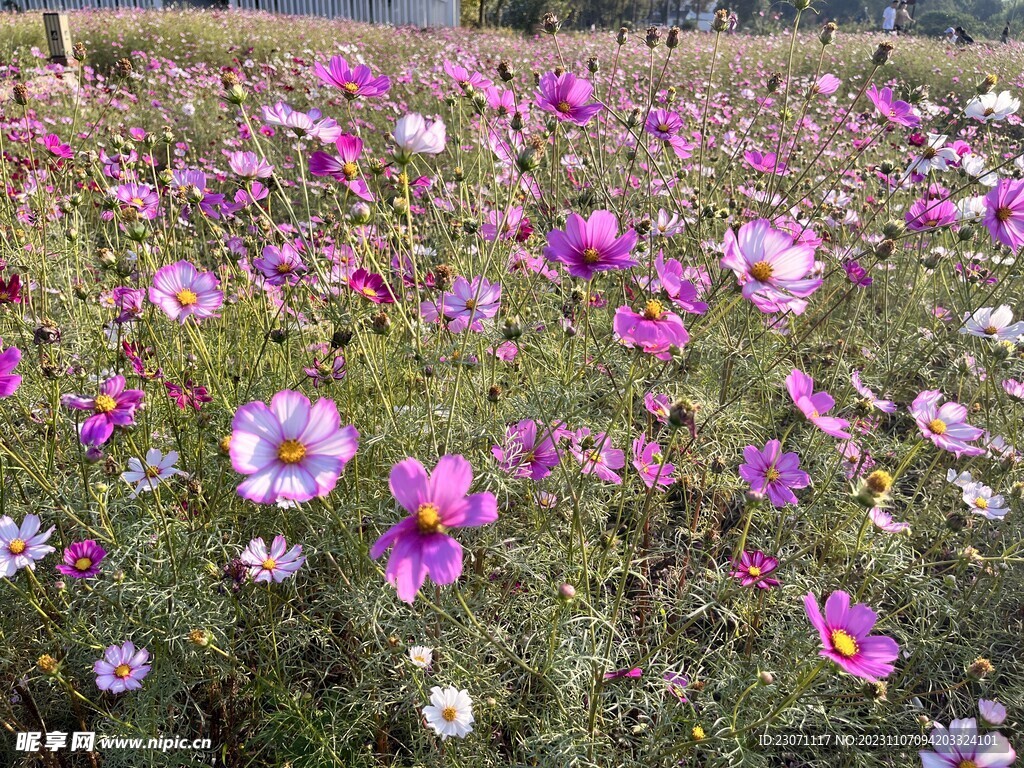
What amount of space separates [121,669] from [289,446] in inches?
19.8

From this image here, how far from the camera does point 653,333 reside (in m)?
0.79

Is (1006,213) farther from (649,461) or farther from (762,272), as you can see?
(649,461)

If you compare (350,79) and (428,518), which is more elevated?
(350,79)

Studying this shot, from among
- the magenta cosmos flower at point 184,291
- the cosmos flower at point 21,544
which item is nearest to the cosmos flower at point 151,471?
the cosmos flower at point 21,544

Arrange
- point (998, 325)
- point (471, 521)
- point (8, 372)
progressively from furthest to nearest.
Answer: point (998, 325), point (8, 372), point (471, 521)

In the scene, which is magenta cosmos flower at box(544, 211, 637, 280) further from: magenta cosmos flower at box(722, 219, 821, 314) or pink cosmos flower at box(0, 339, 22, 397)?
pink cosmos flower at box(0, 339, 22, 397)

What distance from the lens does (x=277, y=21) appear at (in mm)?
9344

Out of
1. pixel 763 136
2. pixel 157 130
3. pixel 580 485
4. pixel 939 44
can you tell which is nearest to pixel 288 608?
pixel 580 485

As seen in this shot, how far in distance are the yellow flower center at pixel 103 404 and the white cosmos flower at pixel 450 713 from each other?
0.61 metres

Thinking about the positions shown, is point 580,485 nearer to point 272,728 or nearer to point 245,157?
point 272,728

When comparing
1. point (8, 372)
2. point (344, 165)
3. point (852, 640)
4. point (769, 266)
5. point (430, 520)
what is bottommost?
point (852, 640)

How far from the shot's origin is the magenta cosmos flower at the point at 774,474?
100cm

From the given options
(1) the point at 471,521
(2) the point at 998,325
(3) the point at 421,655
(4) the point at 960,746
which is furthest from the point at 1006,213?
(3) the point at 421,655

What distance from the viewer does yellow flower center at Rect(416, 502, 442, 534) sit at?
24.6 inches
